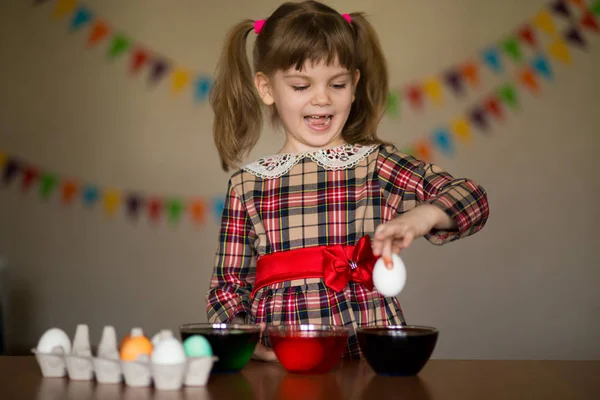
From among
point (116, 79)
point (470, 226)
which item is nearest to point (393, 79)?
point (116, 79)

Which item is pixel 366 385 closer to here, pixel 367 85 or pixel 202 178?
pixel 367 85

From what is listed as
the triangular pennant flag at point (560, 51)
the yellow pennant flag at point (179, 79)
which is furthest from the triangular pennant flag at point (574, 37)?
the yellow pennant flag at point (179, 79)

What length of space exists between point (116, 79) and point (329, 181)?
7.57ft

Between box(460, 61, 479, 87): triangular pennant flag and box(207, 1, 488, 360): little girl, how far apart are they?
1.85 m

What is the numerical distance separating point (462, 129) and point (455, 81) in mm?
216

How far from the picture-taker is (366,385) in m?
0.81

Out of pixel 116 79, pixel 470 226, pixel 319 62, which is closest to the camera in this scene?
pixel 470 226

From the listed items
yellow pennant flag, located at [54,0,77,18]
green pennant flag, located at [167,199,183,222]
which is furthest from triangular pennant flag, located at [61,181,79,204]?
yellow pennant flag, located at [54,0,77,18]

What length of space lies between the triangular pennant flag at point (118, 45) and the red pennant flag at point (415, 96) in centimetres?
132

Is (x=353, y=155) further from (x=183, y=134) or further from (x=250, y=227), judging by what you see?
(x=183, y=134)

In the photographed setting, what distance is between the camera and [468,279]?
328cm

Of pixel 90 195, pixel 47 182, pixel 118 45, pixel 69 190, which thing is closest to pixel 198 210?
pixel 90 195

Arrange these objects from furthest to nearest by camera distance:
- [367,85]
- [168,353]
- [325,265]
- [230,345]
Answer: [367,85] → [325,265] → [230,345] → [168,353]

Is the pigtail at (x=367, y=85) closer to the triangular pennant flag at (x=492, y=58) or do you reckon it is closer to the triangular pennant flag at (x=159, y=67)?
the triangular pennant flag at (x=492, y=58)
